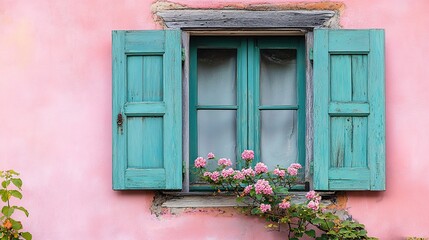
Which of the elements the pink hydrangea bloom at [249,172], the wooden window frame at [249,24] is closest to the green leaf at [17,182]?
the wooden window frame at [249,24]

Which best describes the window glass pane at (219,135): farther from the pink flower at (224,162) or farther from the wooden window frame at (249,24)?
the pink flower at (224,162)

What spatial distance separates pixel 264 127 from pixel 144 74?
0.99 metres

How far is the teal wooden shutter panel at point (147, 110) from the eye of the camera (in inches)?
227

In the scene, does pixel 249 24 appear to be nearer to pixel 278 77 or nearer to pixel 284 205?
pixel 278 77

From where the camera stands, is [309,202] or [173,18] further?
[173,18]

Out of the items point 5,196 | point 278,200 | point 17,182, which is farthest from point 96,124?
point 278,200

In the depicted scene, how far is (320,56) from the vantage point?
580cm

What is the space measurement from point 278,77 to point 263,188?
1.01 metres

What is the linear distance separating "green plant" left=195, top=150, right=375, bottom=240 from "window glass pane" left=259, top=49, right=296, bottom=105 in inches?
23.6

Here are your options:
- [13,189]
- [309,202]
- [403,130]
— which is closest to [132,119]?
[13,189]

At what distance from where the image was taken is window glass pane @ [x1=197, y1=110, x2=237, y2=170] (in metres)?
6.14

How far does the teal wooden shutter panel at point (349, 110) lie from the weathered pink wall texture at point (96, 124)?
15 centimetres

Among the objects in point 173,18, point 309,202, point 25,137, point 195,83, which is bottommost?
point 309,202

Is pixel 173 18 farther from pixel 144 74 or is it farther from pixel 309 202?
pixel 309 202
